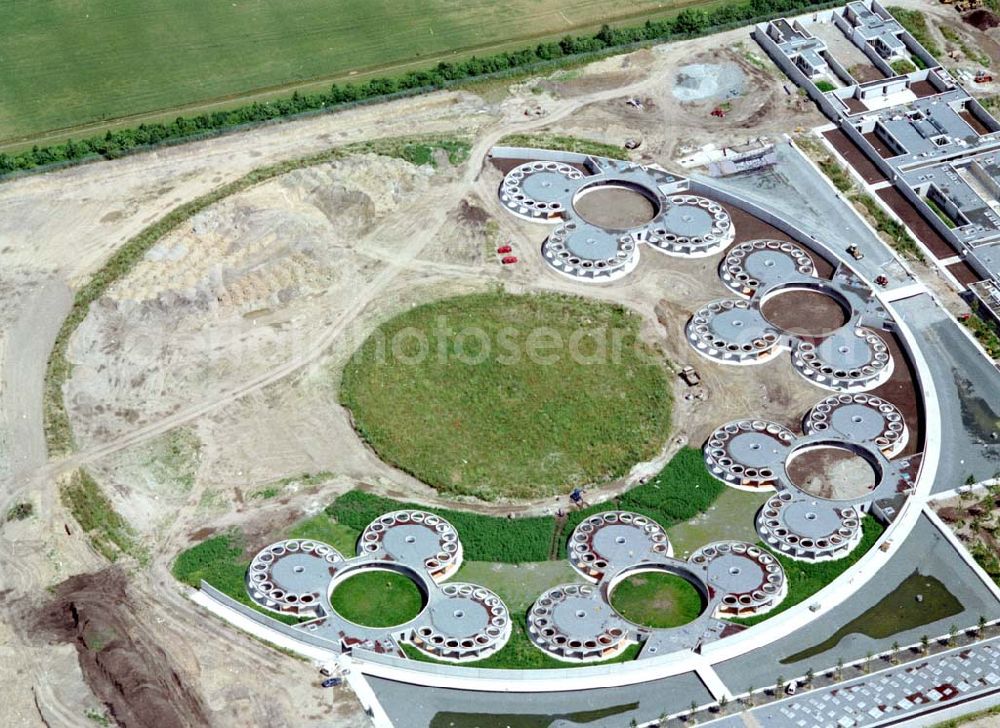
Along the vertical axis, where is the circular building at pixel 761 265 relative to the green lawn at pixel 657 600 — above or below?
above

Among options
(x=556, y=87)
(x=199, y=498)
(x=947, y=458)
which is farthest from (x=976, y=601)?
(x=556, y=87)

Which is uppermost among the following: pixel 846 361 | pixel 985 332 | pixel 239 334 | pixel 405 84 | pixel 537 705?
pixel 405 84

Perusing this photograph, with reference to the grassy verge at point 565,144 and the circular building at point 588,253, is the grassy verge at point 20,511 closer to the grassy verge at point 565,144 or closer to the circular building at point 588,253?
the circular building at point 588,253

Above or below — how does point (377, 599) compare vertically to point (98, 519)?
below

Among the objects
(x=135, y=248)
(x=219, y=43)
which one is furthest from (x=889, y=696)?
(x=219, y=43)

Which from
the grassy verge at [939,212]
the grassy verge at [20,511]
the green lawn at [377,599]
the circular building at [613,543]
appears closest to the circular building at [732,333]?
the circular building at [613,543]

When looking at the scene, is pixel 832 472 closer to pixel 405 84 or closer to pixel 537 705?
pixel 537 705
